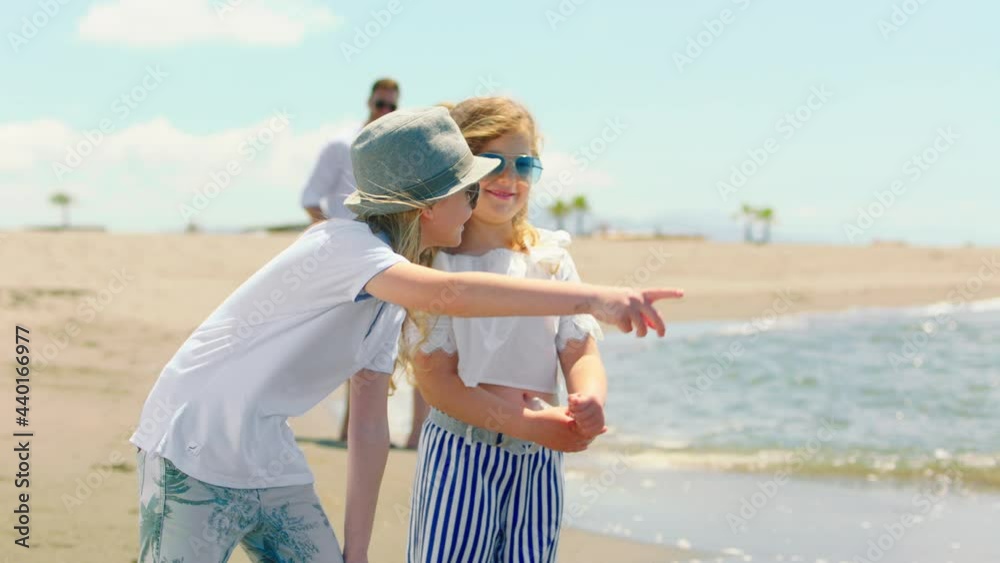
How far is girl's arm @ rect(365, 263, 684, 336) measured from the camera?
5.65 feet

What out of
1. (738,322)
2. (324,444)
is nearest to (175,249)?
(738,322)

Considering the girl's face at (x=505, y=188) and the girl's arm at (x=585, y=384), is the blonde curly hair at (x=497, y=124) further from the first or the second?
the girl's arm at (x=585, y=384)

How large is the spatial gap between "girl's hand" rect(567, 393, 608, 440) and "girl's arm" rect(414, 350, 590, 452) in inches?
2.0

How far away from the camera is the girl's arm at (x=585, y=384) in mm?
2336

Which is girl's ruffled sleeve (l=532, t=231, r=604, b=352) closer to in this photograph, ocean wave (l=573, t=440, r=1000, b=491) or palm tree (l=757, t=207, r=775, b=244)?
ocean wave (l=573, t=440, r=1000, b=491)

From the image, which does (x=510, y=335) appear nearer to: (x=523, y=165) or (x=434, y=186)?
(x=523, y=165)

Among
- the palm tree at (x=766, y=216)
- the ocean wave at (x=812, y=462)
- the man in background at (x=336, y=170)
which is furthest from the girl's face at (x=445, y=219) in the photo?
the palm tree at (x=766, y=216)

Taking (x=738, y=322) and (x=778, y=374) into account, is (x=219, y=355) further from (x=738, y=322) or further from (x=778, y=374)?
(x=738, y=322)

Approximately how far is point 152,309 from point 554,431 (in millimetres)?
11264

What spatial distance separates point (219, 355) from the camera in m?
2.04

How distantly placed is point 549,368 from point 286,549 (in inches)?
33.4

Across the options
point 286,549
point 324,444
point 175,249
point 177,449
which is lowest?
point 175,249

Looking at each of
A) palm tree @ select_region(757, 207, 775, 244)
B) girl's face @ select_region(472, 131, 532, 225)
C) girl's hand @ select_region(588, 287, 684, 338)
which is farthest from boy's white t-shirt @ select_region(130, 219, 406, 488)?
palm tree @ select_region(757, 207, 775, 244)

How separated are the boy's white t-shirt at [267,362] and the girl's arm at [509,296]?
6 cm
